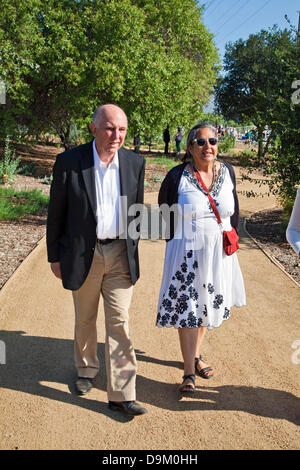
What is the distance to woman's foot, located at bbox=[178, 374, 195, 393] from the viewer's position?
3889 millimetres

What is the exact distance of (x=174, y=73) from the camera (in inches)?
690

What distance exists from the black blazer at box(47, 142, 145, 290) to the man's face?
0.16 m

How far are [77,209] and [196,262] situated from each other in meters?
1.06

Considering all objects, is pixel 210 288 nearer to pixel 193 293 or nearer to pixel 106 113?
pixel 193 293

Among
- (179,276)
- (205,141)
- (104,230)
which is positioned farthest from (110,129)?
(179,276)

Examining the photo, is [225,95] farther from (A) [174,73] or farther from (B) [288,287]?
(B) [288,287]

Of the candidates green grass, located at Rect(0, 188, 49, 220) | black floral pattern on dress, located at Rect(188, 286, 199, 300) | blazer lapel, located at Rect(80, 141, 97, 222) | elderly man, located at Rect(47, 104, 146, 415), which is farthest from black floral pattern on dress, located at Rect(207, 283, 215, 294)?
green grass, located at Rect(0, 188, 49, 220)

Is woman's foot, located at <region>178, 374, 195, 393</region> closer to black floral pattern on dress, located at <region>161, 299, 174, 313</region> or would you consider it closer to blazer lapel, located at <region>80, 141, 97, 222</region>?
black floral pattern on dress, located at <region>161, 299, 174, 313</region>

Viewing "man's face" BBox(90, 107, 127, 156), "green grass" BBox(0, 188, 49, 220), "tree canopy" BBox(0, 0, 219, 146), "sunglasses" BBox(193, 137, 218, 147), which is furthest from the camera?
"tree canopy" BBox(0, 0, 219, 146)

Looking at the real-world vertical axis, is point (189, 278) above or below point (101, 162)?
below

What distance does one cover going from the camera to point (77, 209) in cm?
350

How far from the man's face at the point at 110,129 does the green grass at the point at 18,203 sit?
668 cm

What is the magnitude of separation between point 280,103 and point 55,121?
10.4 metres

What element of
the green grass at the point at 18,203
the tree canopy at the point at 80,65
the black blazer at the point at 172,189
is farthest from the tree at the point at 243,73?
the black blazer at the point at 172,189
